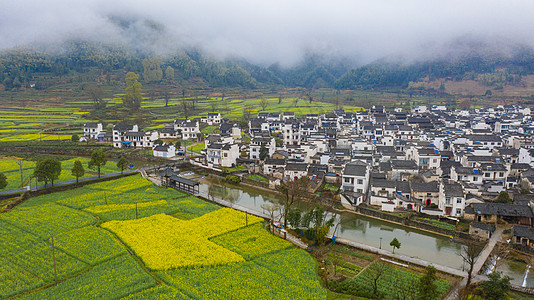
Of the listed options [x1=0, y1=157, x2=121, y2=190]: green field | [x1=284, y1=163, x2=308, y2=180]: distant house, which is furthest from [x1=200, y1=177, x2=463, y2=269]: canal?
[x1=0, y1=157, x2=121, y2=190]: green field

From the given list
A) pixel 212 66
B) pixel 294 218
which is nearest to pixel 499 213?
pixel 294 218

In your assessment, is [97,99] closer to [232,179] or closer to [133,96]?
[133,96]

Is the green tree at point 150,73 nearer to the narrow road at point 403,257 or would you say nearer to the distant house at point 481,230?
the narrow road at point 403,257

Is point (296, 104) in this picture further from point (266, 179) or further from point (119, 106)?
point (266, 179)

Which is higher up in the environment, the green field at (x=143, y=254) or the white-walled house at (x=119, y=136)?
the white-walled house at (x=119, y=136)

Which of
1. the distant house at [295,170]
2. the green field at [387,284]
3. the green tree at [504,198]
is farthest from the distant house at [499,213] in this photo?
the distant house at [295,170]

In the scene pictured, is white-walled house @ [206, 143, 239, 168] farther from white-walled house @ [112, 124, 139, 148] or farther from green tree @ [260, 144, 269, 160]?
white-walled house @ [112, 124, 139, 148]
